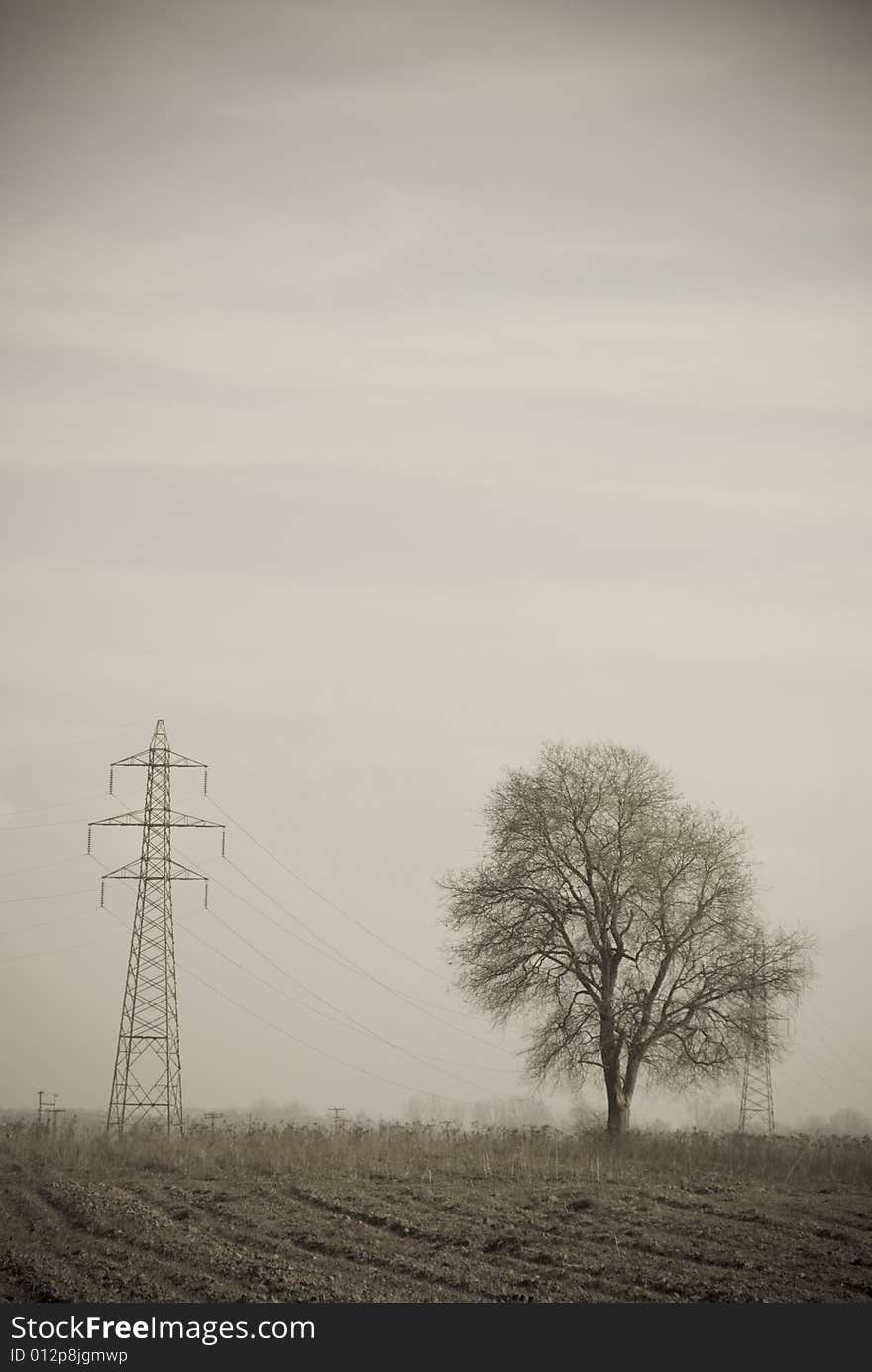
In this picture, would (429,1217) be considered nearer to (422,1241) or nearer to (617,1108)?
(422,1241)

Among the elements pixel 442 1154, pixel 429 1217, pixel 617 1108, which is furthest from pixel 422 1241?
pixel 617 1108

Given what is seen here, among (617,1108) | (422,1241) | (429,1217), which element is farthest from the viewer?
(617,1108)

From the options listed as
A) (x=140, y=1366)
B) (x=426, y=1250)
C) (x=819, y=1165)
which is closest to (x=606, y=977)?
(x=819, y=1165)

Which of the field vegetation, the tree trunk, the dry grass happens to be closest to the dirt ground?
the field vegetation

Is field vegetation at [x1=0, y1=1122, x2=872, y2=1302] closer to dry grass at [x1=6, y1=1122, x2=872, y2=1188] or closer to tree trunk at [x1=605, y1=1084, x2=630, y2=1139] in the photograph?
dry grass at [x1=6, y1=1122, x2=872, y2=1188]

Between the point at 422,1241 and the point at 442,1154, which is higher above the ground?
the point at 422,1241

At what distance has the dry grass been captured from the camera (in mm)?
26750

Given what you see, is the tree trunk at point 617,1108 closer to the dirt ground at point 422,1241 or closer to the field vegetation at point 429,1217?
→ the field vegetation at point 429,1217

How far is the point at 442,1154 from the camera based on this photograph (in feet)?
99.9

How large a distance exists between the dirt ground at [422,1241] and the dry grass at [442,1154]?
5.43 feet

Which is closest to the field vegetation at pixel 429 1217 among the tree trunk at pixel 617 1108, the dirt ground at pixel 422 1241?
the dirt ground at pixel 422 1241

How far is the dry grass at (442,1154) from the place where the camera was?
2675cm

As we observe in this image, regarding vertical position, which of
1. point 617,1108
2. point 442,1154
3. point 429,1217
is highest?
point 617,1108

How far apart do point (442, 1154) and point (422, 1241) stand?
38.2ft
